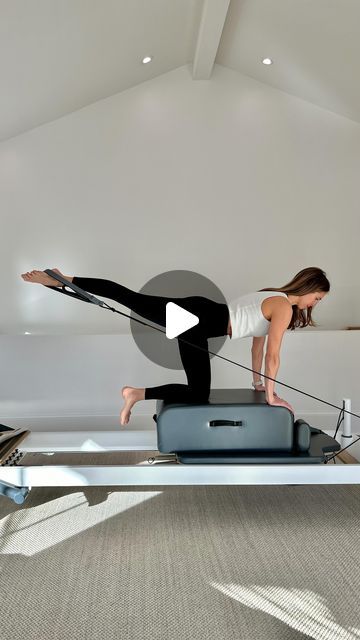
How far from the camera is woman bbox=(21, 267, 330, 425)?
2309mm

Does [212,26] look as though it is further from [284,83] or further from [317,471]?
[317,471]

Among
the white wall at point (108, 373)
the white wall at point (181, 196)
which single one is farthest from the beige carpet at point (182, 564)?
the white wall at point (181, 196)

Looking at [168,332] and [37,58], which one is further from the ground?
[37,58]

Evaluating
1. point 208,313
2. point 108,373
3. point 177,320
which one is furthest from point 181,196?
point 177,320

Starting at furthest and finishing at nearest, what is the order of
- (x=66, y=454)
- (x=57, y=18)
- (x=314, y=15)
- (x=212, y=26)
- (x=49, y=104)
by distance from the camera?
1. (x=49, y=104)
2. (x=212, y=26)
3. (x=314, y=15)
4. (x=57, y=18)
5. (x=66, y=454)

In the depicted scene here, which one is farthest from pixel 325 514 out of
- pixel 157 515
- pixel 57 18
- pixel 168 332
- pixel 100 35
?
pixel 100 35

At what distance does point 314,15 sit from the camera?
377 centimetres

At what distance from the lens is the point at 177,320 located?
226cm

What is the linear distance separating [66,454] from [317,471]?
166cm

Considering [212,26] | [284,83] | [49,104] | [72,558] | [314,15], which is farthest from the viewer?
[284,83]
